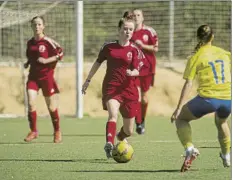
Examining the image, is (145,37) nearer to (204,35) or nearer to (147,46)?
(147,46)

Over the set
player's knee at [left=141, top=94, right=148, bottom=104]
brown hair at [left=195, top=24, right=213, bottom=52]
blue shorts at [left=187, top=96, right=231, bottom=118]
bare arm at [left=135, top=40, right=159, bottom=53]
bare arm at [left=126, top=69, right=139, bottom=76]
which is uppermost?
brown hair at [left=195, top=24, right=213, bottom=52]

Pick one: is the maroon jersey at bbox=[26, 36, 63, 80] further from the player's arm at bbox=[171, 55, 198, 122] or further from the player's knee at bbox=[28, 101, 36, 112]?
the player's arm at bbox=[171, 55, 198, 122]

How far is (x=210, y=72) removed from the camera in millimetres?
9328

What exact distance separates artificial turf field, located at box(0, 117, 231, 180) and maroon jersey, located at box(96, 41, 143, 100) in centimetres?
83

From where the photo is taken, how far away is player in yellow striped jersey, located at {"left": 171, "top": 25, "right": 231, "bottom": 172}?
30.4ft

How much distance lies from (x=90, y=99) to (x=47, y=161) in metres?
12.9

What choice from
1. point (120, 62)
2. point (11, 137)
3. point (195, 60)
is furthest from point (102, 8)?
point (195, 60)

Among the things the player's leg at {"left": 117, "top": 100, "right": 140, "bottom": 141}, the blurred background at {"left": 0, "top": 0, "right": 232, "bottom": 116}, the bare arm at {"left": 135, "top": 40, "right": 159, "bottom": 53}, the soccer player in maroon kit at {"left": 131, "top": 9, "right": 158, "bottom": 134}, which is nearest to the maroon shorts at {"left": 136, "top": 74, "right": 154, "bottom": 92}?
the soccer player in maroon kit at {"left": 131, "top": 9, "right": 158, "bottom": 134}

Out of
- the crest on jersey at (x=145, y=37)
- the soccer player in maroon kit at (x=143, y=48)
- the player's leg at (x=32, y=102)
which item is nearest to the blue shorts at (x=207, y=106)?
the player's leg at (x=32, y=102)

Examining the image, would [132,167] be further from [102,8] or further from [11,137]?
[102,8]

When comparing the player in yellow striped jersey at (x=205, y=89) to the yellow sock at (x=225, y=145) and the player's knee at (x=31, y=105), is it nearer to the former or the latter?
the yellow sock at (x=225, y=145)

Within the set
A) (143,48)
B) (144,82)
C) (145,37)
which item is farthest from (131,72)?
(144,82)

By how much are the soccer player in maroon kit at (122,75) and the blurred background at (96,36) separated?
8.48 meters

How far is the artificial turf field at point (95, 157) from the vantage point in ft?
30.1
